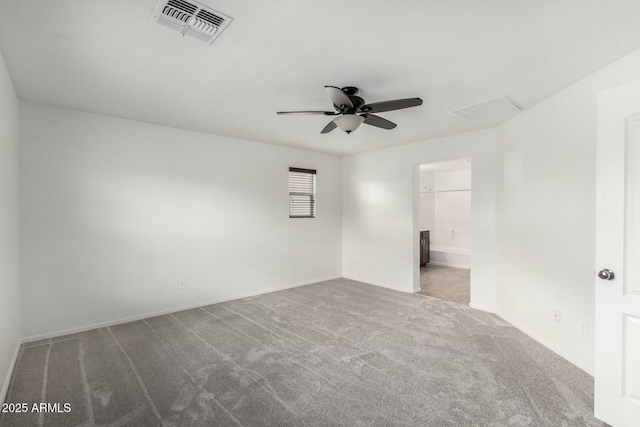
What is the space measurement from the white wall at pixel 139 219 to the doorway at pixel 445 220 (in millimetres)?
3651

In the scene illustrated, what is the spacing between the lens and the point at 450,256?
750 cm

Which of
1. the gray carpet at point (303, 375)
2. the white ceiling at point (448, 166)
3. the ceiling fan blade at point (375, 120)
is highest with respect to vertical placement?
the white ceiling at point (448, 166)

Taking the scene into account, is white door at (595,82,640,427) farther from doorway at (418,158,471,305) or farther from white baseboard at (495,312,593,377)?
doorway at (418,158,471,305)

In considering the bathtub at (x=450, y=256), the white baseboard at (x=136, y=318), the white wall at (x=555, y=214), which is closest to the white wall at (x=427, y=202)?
the bathtub at (x=450, y=256)

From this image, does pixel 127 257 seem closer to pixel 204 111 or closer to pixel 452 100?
pixel 204 111

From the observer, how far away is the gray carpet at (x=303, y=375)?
6.47 feet

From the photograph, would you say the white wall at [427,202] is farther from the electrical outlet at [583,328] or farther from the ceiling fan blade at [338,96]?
the ceiling fan blade at [338,96]

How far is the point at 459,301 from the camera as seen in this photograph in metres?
4.50

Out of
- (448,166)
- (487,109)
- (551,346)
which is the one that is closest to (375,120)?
(487,109)

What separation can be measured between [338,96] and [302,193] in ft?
10.7

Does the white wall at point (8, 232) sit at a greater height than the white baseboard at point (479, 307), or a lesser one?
greater

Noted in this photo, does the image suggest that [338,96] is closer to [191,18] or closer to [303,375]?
[191,18]

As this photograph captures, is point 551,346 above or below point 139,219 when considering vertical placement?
below

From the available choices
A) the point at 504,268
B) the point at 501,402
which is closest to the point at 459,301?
the point at 504,268
